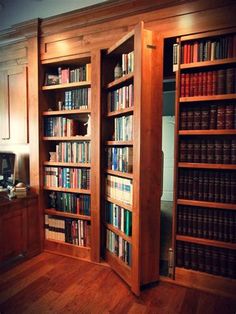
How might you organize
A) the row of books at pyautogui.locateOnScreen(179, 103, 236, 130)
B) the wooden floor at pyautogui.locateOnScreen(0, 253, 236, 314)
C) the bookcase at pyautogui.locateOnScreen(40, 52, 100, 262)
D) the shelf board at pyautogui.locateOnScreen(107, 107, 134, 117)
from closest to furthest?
the wooden floor at pyautogui.locateOnScreen(0, 253, 236, 314), the row of books at pyautogui.locateOnScreen(179, 103, 236, 130), the shelf board at pyautogui.locateOnScreen(107, 107, 134, 117), the bookcase at pyautogui.locateOnScreen(40, 52, 100, 262)

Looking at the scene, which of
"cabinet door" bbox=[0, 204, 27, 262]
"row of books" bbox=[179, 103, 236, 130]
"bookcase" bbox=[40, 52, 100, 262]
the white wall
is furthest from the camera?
the white wall

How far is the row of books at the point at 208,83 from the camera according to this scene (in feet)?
5.69

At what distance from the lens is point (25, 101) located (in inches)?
99.4

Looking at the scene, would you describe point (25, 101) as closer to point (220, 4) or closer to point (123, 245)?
point (123, 245)

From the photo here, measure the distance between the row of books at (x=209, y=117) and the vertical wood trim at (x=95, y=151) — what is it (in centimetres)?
81

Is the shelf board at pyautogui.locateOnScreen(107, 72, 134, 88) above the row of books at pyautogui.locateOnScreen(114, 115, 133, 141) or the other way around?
above

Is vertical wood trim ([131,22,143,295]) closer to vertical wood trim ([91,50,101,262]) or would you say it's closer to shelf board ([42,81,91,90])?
vertical wood trim ([91,50,101,262])

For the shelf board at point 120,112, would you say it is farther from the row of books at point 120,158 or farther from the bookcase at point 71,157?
the row of books at point 120,158

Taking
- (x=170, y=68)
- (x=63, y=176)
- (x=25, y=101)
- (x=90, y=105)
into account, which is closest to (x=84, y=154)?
(x=63, y=176)

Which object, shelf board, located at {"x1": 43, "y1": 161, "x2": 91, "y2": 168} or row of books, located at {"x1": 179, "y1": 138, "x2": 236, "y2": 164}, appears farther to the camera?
shelf board, located at {"x1": 43, "y1": 161, "x2": 91, "y2": 168}

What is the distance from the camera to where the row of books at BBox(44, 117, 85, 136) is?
2.41 m

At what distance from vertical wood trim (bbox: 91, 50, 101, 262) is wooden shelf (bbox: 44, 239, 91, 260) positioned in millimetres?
103

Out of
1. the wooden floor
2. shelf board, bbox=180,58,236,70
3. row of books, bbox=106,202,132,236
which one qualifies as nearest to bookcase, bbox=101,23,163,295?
row of books, bbox=106,202,132,236

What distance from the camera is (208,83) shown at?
1.81m
